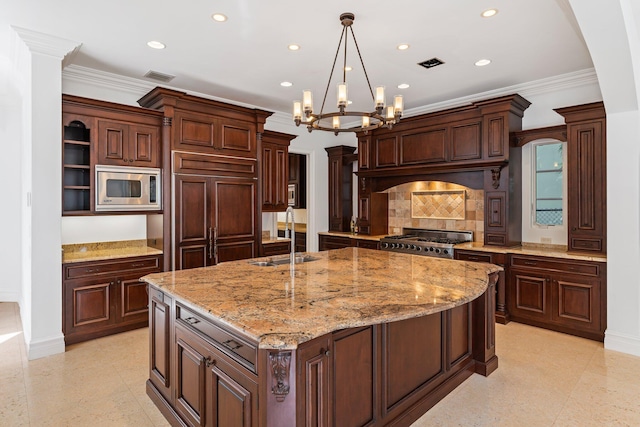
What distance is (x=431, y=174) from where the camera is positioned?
5.41 meters

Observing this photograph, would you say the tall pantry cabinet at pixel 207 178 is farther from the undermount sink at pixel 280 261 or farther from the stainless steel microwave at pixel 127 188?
the undermount sink at pixel 280 261

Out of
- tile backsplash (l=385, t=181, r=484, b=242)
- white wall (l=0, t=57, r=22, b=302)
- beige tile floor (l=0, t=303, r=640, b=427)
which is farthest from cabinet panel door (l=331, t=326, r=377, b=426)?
white wall (l=0, t=57, r=22, b=302)

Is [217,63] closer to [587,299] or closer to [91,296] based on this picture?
[91,296]

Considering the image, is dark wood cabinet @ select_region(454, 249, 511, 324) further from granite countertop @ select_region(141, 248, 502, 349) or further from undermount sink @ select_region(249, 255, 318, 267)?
undermount sink @ select_region(249, 255, 318, 267)

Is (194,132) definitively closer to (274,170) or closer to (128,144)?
(128,144)

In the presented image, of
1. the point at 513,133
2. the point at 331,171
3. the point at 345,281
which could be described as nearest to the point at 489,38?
the point at 513,133

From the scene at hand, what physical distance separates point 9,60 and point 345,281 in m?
4.45

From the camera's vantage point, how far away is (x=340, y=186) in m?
6.75

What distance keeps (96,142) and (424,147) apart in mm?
4157

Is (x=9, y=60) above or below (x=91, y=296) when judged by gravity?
above

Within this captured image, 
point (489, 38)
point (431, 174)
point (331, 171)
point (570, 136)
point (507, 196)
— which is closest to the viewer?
point (489, 38)

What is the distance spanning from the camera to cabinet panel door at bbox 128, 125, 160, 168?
13.5 feet

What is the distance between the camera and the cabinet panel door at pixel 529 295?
4161 mm

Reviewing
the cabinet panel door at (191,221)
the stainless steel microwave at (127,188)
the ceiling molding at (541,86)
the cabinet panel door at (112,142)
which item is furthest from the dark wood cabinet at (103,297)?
the ceiling molding at (541,86)
